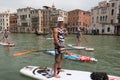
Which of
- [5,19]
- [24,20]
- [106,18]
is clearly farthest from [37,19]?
[106,18]

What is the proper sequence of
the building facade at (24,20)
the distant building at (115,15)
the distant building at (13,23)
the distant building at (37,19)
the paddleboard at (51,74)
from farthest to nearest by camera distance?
the distant building at (13,23) < the building facade at (24,20) < the distant building at (37,19) < the distant building at (115,15) < the paddleboard at (51,74)

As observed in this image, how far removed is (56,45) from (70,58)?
4847 mm

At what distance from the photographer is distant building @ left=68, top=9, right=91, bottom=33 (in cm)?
8656

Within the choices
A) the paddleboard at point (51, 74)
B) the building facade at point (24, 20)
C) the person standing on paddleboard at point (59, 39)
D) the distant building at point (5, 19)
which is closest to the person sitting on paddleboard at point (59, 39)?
the person standing on paddleboard at point (59, 39)

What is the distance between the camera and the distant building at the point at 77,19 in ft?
284

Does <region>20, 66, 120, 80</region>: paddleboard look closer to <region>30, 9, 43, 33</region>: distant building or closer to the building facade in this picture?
<region>30, 9, 43, 33</region>: distant building

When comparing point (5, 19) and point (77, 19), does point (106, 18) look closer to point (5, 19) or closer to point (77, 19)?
point (77, 19)

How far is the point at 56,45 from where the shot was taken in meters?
6.83

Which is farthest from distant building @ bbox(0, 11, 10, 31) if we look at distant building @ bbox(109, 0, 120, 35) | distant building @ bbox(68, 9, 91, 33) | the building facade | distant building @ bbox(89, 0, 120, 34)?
distant building @ bbox(109, 0, 120, 35)

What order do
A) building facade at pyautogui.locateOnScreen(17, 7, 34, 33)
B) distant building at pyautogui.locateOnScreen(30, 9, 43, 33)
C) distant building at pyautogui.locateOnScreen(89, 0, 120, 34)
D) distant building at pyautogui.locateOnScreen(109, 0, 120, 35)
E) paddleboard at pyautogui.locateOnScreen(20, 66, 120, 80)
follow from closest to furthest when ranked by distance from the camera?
paddleboard at pyautogui.locateOnScreen(20, 66, 120, 80) → distant building at pyautogui.locateOnScreen(109, 0, 120, 35) → distant building at pyautogui.locateOnScreen(89, 0, 120, 34) → distant building at pyautogui.locateOnScreen(30, 9, 43, 33) → building facade at pyautogui.locateOnScreen(17, 7, 34, 33)

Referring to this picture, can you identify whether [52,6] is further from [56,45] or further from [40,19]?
[56,45]

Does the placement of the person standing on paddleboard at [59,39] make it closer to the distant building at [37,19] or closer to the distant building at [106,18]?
the distant building at [106,18]

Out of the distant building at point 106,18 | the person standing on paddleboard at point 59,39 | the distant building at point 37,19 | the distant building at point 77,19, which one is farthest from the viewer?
the distant building at point 37,19

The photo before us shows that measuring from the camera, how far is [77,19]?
86.9 m
